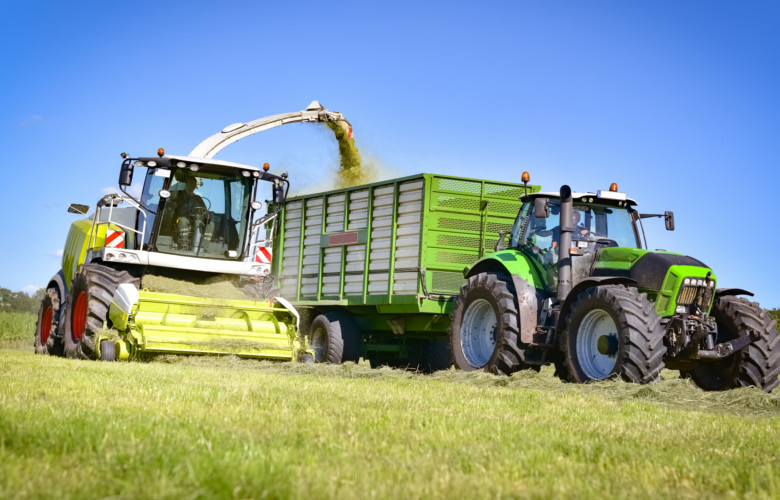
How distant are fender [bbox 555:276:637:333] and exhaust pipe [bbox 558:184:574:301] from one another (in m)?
0.23

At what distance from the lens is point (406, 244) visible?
43.0 feet

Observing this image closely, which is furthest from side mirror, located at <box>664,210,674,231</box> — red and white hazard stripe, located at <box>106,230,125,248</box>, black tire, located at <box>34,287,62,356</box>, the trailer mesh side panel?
black tire, located at <box>34,287,62,356</box>

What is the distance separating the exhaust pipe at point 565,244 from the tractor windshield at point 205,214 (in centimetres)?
502

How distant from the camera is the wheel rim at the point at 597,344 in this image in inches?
380

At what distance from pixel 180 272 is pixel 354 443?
30.2ft

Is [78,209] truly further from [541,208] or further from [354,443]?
[354,443]

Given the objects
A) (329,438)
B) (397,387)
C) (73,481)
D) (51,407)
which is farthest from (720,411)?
(73,481)

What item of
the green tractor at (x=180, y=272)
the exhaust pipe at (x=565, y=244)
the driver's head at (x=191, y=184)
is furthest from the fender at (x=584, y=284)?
the driver's head at (x=191, y=184)

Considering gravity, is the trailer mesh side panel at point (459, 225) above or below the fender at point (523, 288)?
above

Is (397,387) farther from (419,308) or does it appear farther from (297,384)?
(419,308)

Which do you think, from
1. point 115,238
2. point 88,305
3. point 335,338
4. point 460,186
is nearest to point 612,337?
point 460,186

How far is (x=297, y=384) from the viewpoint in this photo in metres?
8.20

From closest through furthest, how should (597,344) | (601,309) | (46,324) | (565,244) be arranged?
(601,309) → (597,344) → (565,244) → (46,324)

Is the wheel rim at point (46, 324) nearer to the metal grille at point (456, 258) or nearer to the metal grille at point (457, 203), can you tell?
the metal grille at point (456, 258)
